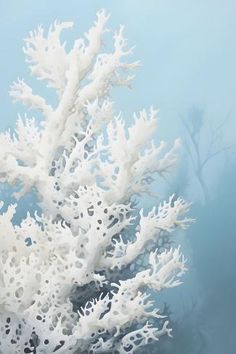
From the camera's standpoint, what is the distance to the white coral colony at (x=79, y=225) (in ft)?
5.92

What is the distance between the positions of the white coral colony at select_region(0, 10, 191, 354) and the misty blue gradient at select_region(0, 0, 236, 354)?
0.26m

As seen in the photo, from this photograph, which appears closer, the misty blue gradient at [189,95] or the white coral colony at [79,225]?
the white coral colony at [79,225]

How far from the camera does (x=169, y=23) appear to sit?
258 cm

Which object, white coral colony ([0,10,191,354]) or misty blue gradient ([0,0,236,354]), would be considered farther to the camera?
misty blue gradient ([0,0,236,354])

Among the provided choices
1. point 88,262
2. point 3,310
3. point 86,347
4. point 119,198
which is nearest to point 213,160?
point 119,198

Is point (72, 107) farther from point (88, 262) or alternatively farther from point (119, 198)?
point (88, 262)

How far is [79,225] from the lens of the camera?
1.96m

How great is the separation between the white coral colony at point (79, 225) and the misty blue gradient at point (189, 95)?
0.87 ft

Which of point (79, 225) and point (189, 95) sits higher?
point (189, 95)

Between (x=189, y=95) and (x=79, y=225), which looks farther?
(x=189, y=95)

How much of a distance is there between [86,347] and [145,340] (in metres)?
0.22

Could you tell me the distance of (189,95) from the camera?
8.32ft

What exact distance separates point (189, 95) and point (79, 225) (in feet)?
3.13

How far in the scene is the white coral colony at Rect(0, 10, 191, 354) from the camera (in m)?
1.80
